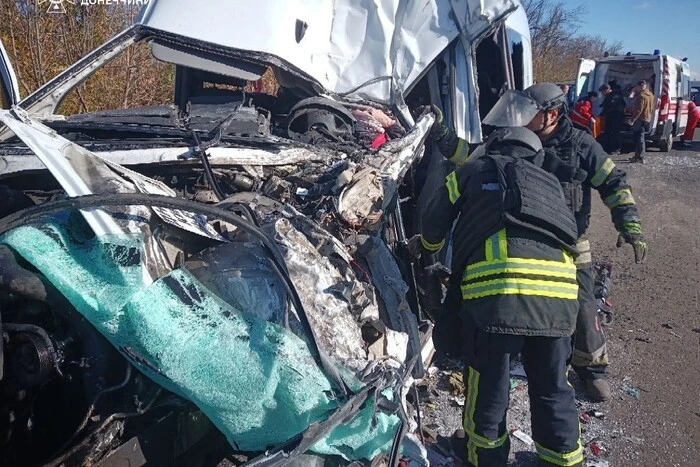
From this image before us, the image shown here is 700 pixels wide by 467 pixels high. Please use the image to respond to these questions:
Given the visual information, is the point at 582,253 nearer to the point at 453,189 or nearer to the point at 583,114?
the point at 453,189

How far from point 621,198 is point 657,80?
386 inches

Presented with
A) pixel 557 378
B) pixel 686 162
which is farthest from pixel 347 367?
pixel 686 162

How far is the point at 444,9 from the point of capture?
396cm

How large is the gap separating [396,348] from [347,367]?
37 centimetres

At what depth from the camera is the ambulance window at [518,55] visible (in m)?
4.71

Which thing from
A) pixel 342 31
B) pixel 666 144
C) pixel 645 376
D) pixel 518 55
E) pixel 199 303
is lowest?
pixel 666 144

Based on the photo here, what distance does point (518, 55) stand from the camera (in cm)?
473

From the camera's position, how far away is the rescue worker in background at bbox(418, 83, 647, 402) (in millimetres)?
2722

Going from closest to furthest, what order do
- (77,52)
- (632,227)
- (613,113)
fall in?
(632,227) → (77,52) → (613,113)

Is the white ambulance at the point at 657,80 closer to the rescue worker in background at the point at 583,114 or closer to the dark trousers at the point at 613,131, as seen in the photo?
the dark trousers at the point at 613,131

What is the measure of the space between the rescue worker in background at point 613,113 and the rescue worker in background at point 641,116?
0.23 metres

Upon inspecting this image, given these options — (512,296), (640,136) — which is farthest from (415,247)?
(640,136)

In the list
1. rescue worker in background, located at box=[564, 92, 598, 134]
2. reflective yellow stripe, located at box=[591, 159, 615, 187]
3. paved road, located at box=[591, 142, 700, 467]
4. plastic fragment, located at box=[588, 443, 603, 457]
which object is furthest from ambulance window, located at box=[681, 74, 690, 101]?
plastic fragment, located at box=[588, 443, 603, 457]

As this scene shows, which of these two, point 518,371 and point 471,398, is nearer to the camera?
point 471,398
